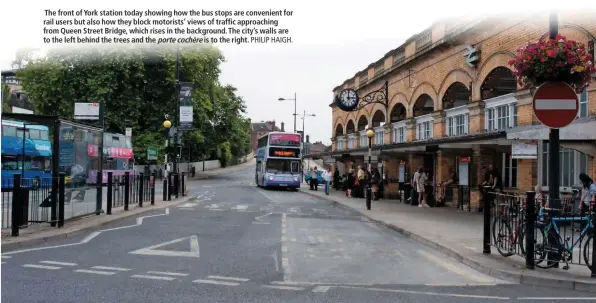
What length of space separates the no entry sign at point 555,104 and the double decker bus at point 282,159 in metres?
27.0

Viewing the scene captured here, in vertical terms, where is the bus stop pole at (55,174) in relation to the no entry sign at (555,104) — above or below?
below

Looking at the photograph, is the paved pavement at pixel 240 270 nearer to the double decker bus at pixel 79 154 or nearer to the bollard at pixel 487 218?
the bollard at pixel 487 218

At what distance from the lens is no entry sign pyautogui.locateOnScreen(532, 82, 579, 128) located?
815 centimetres

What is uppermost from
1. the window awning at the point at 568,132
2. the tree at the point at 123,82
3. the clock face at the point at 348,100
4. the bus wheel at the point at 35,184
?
A: the tree at the point at 123,82

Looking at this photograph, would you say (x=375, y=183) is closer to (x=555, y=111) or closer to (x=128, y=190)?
(x=128, y=190)

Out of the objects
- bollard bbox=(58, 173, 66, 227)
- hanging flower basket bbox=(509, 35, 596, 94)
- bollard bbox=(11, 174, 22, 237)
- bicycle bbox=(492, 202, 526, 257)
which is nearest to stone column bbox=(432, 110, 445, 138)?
bicycle bbox=(492, 202, 526, 257)

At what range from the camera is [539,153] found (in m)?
14.4

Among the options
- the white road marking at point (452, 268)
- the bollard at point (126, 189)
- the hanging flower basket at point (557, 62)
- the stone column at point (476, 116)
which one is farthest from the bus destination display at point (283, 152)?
the hanging flower basket at point (557, 62)

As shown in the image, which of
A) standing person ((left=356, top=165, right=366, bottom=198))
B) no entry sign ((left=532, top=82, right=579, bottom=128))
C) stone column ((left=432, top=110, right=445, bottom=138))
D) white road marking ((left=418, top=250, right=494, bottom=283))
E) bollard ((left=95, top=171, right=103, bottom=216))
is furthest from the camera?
standing person ((left=356, top=165, right=366, bottom=198))

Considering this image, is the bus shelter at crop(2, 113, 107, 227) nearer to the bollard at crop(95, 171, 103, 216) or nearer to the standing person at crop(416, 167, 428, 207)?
the bollard at crop(95, 171, 103, 216)

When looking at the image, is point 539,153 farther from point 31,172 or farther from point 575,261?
point 31,172

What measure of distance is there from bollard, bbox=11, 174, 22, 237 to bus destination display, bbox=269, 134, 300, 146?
2456cm

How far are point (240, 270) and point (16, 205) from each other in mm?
5290

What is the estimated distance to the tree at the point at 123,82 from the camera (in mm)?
36938
